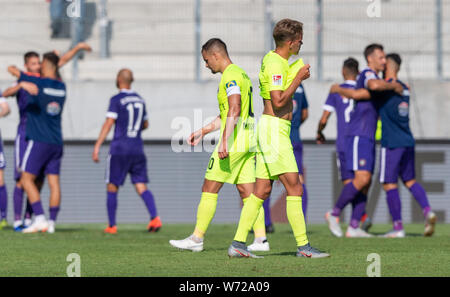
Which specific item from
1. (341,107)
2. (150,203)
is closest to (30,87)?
(150,203)

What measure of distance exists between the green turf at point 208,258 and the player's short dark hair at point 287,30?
172 centimetres

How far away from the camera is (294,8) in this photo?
55.9 ft

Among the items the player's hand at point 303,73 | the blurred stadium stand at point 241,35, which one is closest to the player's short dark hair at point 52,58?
the blurred stadium stand at point 241,35

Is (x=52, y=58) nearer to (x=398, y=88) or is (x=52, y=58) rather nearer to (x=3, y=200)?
(x=3, y=200)

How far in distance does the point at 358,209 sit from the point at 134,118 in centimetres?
308

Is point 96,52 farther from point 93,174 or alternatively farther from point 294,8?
point 294,8

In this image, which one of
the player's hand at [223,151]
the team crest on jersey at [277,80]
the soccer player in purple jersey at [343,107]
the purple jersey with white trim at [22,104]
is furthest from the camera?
the soccer player in purple jersey at [343,107]

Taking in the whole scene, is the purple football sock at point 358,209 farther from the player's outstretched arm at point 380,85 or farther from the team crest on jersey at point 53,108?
the team crest on jersey at point 53,108

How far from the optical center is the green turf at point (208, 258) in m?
6.57

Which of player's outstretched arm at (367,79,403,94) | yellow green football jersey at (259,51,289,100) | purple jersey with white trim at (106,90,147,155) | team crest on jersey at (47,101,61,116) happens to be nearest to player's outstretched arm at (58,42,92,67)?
team crest on jersey at (47,101,61,116)

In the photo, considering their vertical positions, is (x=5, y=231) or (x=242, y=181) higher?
(x=242, y=181)
